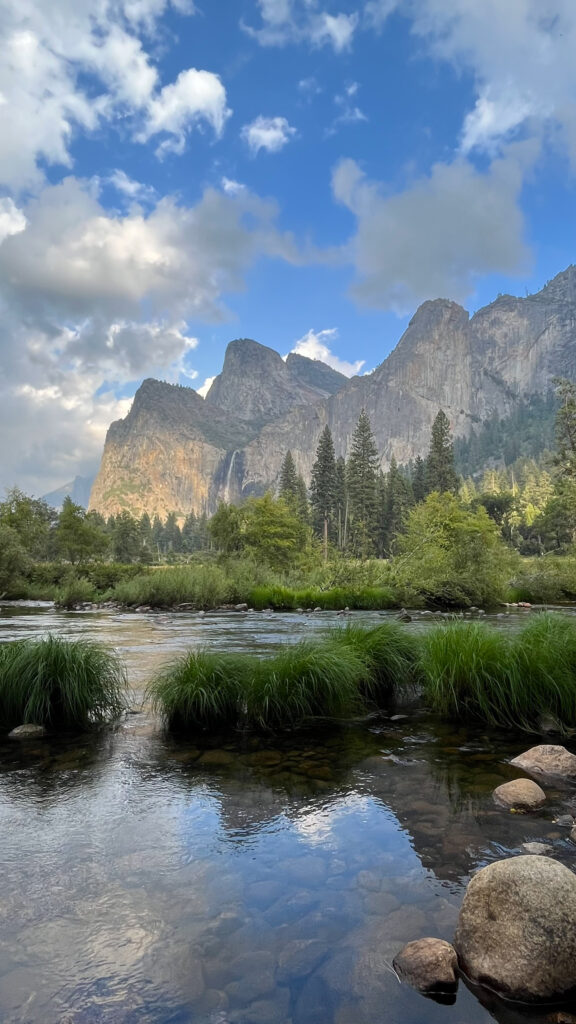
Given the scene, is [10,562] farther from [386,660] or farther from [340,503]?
[340,503]

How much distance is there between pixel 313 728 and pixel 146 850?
335cm

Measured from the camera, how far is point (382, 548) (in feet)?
305

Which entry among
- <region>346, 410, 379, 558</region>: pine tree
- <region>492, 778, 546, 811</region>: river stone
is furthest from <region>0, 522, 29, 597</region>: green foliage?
<region>346, 410, 379, 558</region>: pine tree

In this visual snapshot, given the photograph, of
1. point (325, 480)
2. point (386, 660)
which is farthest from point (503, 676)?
point (325, 480)

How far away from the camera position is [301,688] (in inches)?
283

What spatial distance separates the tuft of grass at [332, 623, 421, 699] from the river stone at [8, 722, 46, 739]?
13.5 feet

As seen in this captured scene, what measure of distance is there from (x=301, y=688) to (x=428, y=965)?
447 cm

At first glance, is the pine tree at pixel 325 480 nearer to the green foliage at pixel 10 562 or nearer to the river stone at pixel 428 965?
the green foliage at pixel 10 562

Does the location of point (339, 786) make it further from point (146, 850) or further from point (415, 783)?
point (146, 850)

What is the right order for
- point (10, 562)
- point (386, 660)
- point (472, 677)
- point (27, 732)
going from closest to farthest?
point (27, 732) < point (472, 677) < point (386, 660) < point (10, 562)

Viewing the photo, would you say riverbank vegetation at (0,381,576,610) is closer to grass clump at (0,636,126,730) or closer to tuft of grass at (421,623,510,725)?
tuft of grass at (421,623,510,725)

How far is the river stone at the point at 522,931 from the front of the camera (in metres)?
2.62

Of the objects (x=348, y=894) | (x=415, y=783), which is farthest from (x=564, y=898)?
(x=415, y=783)

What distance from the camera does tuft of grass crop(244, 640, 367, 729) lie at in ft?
23.1
